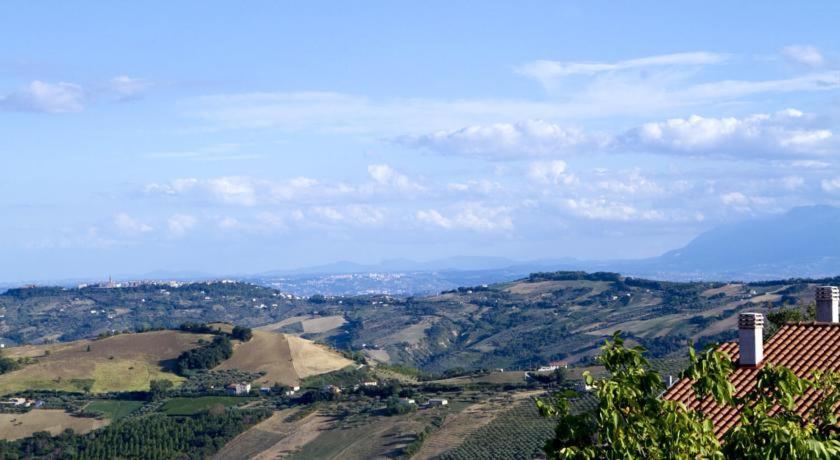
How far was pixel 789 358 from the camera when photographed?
27734 mm

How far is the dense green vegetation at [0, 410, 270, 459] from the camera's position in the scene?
11550 cm

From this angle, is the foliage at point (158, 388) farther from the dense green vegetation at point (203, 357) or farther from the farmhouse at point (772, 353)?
the farmhouse at point (772, 353)

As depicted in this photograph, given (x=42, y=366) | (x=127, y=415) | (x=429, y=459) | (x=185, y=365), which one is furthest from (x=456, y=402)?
(x=42, y=366)

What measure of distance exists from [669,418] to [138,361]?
160744 millimetres

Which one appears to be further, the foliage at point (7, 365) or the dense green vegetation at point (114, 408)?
the foliage at point (7, 365)

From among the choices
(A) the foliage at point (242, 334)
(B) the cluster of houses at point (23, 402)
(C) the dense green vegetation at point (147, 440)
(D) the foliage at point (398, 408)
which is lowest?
(C) the dense green vegetation at point (147, 440)

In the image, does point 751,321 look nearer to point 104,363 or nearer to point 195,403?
point 195,403

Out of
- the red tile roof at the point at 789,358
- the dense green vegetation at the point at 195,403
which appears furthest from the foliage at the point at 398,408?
the red tile roof at the point at 789,358

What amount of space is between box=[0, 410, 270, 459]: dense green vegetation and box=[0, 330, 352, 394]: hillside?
1213 inches

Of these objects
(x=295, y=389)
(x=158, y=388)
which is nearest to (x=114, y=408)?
(x=158, y=388)

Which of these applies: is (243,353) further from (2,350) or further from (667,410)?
(667,410)

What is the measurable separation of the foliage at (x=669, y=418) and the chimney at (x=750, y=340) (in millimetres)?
9188

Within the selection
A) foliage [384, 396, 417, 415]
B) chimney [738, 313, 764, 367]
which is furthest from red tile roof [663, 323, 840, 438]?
foliage [384, 396, 417, 415]

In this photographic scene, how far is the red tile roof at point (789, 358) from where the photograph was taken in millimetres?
25844
